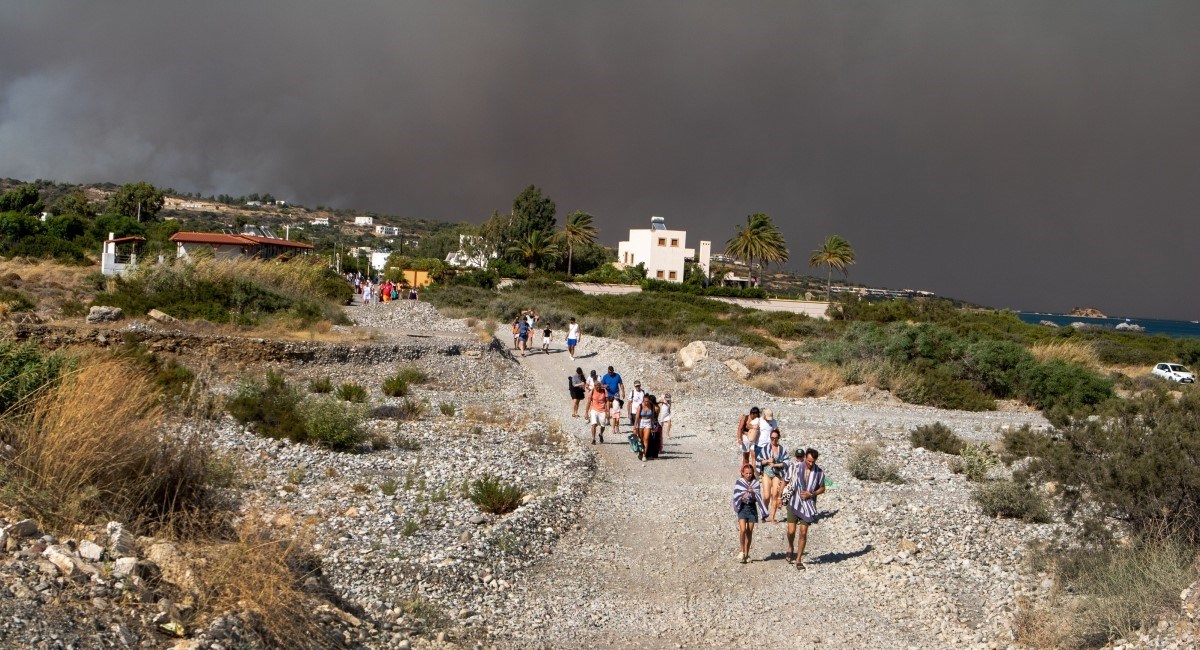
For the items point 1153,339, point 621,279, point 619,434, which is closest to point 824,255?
point 621,279

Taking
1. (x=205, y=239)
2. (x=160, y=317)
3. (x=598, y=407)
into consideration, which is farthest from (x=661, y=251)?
(x=598, y=407)

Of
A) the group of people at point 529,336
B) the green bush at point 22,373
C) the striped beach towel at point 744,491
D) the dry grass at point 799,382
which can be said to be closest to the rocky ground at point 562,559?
the striped beach towel at point 744,491

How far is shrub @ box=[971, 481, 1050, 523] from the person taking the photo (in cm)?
1325

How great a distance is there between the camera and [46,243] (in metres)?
52.6

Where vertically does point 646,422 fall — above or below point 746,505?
above

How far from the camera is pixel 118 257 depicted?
50031 mm

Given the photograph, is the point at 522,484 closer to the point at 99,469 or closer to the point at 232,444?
the point at 232,444

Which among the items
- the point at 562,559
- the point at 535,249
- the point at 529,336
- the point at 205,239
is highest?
the point at 535,249

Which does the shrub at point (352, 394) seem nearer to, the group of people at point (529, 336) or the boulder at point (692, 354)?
the group of people at point (529, 336)

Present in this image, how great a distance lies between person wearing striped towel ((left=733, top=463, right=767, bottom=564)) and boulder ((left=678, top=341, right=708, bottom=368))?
23077 millimetres

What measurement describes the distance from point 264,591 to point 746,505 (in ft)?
20.3

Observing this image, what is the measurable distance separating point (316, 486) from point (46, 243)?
49.0 m

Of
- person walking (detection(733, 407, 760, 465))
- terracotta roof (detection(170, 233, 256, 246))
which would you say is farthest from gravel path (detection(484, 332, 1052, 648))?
terracotta roof (detection(170, 233, 256, 246))

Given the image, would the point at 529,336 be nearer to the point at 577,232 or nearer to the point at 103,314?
the point at 103,314
